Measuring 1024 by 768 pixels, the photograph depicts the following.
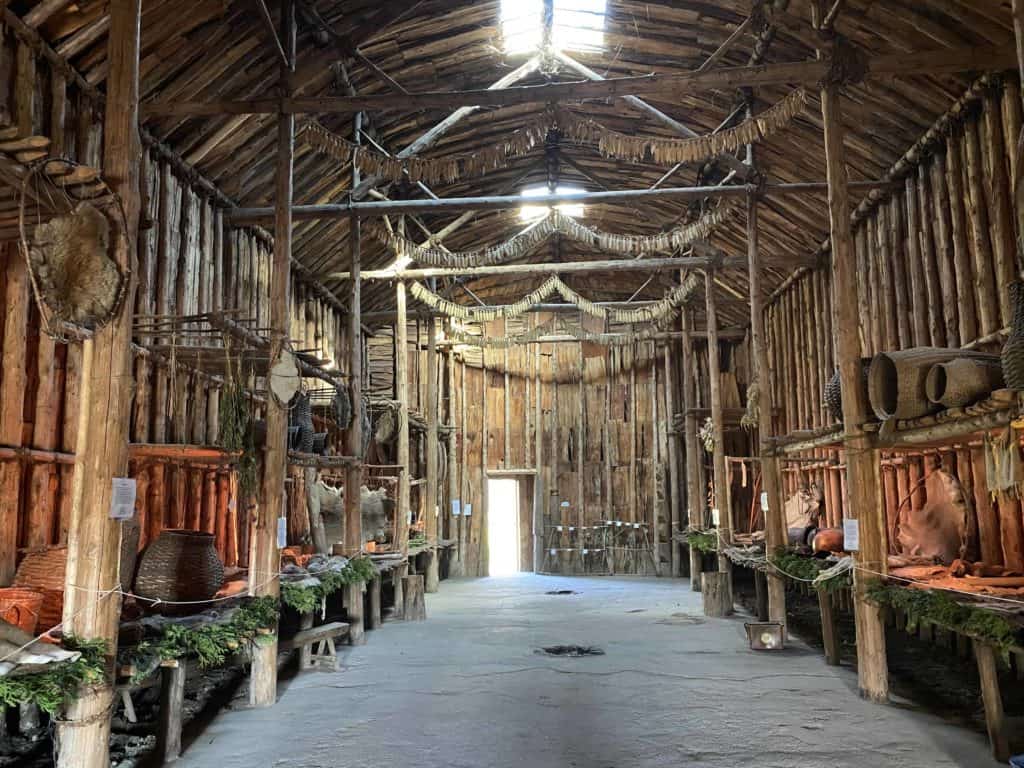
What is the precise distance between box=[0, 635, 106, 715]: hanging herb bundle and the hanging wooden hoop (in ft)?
5.77

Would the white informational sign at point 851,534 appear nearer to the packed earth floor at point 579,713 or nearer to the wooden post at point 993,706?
the packed earth floor at point 579,713

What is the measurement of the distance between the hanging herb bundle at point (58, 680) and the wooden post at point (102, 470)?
0.23 ft

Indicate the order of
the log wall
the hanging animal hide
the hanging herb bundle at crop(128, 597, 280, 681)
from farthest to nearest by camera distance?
the hanging animal hide → the log wall → the hanging herb bundle at crop(128, 597, 280, 681)

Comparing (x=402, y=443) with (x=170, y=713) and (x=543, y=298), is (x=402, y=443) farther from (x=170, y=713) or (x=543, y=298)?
(x=170, y=713)

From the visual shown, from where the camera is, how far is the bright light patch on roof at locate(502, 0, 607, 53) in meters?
11.0

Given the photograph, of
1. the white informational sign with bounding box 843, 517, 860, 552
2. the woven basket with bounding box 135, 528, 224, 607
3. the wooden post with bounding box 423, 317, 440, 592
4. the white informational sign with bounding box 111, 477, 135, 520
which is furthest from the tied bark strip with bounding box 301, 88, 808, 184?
the wooden post with bounding box 423, 317, 440, 592

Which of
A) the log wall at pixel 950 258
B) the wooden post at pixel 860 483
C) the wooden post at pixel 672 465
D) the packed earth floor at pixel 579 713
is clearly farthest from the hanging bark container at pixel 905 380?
the wooden post at pixel 672 465

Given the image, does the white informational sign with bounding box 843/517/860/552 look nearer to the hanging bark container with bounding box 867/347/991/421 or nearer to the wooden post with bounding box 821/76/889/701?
the wooden post with bounding box 821/76/889/701

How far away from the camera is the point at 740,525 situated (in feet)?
61.2

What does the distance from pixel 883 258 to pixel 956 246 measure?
6.67ft

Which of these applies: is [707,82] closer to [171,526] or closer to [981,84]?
[981,84]

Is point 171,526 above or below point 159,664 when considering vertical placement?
above

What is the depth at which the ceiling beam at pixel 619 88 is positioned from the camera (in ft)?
24.9

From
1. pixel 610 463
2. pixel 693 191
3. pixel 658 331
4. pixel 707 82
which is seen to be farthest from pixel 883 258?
pixel 610 463
